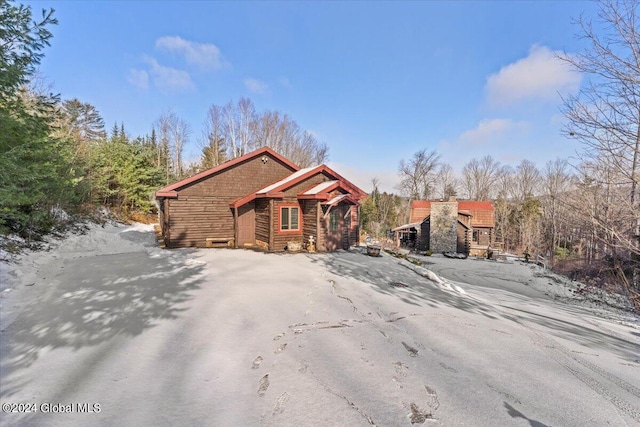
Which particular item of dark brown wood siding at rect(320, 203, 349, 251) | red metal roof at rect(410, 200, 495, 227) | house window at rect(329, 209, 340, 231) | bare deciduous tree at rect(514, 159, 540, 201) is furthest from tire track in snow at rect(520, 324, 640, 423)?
bare deciduous tree at rect(514, 159, 540, 201)

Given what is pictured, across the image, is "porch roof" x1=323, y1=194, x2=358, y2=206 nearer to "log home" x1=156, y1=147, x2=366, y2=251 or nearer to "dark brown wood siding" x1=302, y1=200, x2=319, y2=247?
"log home" x1=156, y1=147, x2=366, y2=251

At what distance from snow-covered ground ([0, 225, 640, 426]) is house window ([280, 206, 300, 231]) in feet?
18.8

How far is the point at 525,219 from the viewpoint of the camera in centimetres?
3412

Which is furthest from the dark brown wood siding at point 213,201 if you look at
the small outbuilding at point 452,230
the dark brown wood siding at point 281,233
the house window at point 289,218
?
the small outbuilding at point 452,230

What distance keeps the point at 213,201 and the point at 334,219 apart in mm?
6240

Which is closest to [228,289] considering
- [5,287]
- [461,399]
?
[5,287]

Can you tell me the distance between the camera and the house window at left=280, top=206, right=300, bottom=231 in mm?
13188

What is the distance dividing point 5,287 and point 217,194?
850 centimetres

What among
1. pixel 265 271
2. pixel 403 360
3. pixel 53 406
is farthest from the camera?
pixel 265 271

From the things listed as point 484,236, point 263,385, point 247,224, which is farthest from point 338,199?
point 484,236

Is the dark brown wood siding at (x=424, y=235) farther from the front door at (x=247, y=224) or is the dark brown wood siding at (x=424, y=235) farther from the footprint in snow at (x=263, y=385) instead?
the footprint in snow at (x=263, y=385)

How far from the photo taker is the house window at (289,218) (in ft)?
43.3

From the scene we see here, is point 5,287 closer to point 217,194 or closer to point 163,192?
point 163,192

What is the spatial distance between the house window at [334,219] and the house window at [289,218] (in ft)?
5.30
